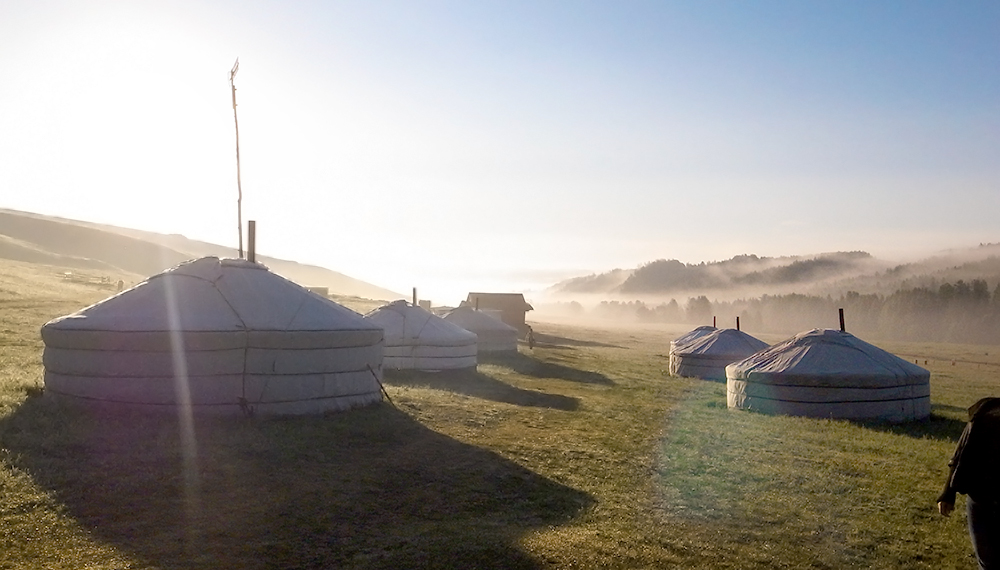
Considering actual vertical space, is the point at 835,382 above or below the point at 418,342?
below

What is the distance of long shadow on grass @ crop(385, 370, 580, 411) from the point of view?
577 inches

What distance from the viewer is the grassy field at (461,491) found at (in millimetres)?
5637

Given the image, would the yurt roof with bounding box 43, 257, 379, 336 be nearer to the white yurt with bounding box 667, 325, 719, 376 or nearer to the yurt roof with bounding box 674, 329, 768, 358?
the yurt roof with bounding box 674, 329, 768, 358

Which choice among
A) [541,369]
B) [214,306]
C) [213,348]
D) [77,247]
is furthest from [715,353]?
[77,247]

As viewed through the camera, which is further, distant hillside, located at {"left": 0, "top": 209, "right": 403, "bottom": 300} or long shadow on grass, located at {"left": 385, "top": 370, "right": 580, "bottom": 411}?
distant hillside, located at {"left": 0, "top": 209, "right": 403, "bottom": 300}

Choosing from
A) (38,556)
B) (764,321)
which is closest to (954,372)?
(38,556)

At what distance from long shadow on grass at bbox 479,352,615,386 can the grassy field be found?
820 cm

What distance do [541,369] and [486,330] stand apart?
4210 mm

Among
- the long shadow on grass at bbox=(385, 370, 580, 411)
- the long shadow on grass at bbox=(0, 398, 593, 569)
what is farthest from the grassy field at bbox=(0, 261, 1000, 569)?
the long shadow on grass at bbox=(385, 370, 580, 411)

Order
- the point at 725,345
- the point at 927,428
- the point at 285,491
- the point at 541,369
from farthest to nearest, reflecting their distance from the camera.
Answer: the point at 541,369
the point at 725,345
the point at 927,428
the point at 285,491

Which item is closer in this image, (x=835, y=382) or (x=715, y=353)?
(x=835, y=382)

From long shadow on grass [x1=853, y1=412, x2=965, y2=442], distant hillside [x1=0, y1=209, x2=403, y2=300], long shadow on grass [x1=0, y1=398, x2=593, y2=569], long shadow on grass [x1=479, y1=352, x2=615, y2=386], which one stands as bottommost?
long shadow on grass [x1=479, y1=352, x2=615, y2=386]

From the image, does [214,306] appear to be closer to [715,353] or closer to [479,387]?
[479,387]

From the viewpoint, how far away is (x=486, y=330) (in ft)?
87.9
